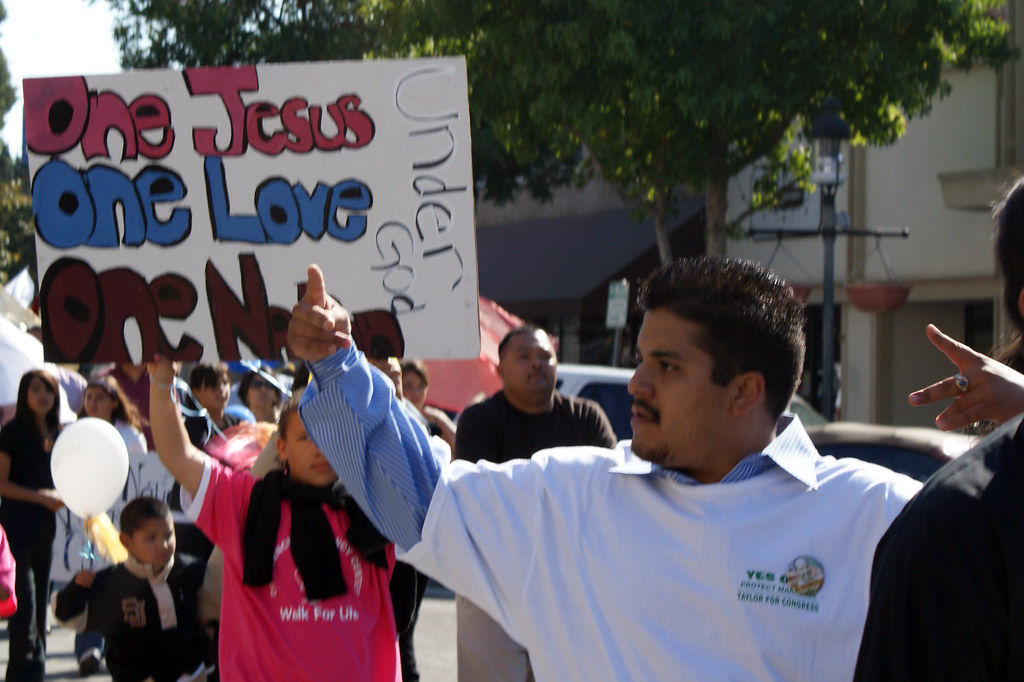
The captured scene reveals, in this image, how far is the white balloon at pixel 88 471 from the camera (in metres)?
5.08

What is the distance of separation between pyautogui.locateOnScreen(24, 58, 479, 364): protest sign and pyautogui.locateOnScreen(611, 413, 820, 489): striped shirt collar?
1.64 m

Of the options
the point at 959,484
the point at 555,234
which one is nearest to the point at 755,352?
the point at 959,484

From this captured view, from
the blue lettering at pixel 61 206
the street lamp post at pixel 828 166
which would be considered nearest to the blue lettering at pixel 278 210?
the blue lettering at pixel 61 206

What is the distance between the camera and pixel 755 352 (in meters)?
2.31

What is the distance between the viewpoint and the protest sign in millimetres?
3842

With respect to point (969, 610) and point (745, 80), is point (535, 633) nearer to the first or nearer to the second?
point (969, 610)

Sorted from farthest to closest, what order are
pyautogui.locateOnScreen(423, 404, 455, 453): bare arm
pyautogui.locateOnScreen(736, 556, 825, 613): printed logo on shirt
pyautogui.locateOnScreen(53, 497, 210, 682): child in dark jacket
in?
1. pyautogui.locateOnScreen(423, 404, 455, 453): bare arm
2. pyautogui.locateOnScreen(53, 497, 210, 682): child in dark jacket
3. pyautogui.locateOnScreen(736, 556, 825, 613): printed logo on shirt

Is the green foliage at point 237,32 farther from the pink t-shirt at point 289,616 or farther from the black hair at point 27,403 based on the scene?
the pink t-shirt at point 289,616

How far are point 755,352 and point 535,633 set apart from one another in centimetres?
68

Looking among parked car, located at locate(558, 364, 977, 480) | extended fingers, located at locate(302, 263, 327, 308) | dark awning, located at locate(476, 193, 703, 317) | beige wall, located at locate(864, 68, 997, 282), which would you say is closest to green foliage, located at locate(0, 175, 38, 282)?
dark awning, located at locate(476, 193, 703, 317)

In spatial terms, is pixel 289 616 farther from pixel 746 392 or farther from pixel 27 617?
A: pixel 27 617

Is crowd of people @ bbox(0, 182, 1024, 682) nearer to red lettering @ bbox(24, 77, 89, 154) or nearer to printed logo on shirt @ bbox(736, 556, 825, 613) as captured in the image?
printed logo on shirt @ bbox(736, 556, 825, 613)

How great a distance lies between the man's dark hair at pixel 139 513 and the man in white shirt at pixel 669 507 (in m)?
3.02

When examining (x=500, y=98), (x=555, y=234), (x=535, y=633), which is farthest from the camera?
(x=555, y=234)
